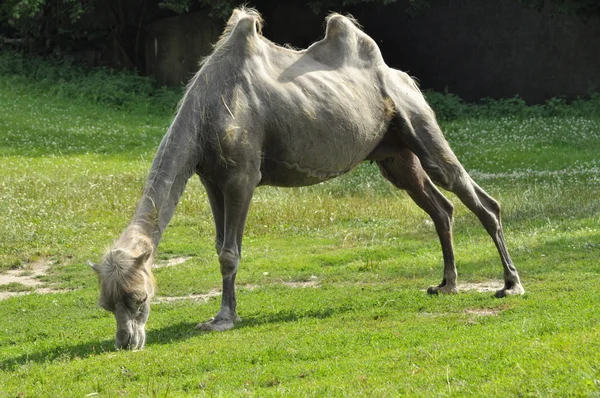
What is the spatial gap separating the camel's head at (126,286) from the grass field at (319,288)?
276 millimetres

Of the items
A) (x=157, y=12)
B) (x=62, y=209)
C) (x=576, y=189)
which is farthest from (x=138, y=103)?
(x=576, y=189)

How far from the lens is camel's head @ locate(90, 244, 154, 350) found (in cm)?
806

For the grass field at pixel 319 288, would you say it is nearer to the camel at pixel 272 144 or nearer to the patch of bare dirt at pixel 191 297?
the patch of bare dirt at pixel 191 297

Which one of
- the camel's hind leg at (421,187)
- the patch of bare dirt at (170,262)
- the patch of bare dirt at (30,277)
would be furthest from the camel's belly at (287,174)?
the patch of bare dirt at (170,262)

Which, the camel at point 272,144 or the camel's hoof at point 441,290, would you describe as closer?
the camel at point 272,144

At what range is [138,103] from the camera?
30.9m

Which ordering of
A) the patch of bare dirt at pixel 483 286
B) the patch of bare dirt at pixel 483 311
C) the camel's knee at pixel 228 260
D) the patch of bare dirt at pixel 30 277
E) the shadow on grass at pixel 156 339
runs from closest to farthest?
the shadow on grass at pixel 156 339, the patch of bare dirt at pixel 483 311, the camel's knee at pixel 228 260, the patch of bare dirt at pixel 483 286, the patch of bare dirt at pixel 30 277

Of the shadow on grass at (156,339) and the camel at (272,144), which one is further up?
the camel at (272,144)

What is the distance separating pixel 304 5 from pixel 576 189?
1723 cm

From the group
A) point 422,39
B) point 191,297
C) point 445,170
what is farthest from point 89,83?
point 445,170

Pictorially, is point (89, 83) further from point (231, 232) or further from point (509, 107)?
point (231, 232)

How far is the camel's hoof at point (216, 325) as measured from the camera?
9.35 meters

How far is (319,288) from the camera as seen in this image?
1177cm

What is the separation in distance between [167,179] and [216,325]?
1.54 m
